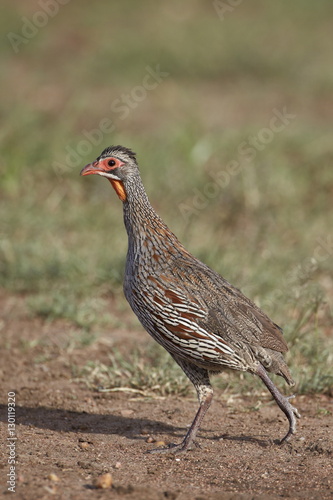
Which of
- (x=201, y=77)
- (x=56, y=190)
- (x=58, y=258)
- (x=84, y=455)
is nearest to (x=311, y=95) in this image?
(x=201, y=77)

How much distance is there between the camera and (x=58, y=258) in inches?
324

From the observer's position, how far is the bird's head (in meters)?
5.33

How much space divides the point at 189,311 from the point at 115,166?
1125 mm

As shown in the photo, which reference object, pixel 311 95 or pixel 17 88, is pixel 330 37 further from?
pixel 17 88

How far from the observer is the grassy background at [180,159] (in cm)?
770

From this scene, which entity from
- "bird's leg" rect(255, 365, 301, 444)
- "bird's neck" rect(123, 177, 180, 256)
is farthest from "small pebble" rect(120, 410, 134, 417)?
"bird's neck" rect(123, 177, 180, 256)

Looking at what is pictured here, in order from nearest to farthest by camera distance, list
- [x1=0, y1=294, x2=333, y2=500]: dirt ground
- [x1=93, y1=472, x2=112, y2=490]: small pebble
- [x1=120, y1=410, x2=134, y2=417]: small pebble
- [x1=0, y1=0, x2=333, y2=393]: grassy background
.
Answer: [x1=93, y1=472, x2=112, y2=490]: small pebble < [x1=0, y1=294, x2=333, y2=500]: dirt ground < [x1=120, y1=410, x2=134, y2=417]: small pebble < [x1=0, y1=0, x2=333, y2=393]: grassy background

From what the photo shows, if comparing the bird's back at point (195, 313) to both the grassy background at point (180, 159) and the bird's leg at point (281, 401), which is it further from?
the grassy background at point (180, 159)

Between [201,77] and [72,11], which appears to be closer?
[201,77]

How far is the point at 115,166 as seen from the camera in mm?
5336

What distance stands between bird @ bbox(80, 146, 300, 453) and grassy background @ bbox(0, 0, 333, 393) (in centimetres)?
107

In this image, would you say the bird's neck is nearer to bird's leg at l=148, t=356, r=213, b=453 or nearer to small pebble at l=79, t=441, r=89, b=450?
bird's leg at l=148, t=356, r=213, b=453

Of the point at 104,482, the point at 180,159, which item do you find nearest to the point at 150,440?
the point at 104,482

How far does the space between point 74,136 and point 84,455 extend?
7212 mm
